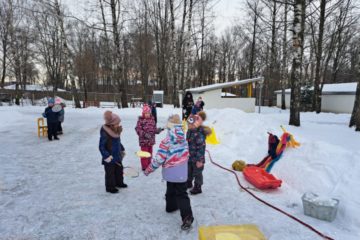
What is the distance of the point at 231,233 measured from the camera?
10.0ft

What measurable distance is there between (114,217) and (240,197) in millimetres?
2201

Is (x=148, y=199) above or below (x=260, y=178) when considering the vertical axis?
below

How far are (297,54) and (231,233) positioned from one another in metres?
9.76

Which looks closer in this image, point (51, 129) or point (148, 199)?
point (148, 199)

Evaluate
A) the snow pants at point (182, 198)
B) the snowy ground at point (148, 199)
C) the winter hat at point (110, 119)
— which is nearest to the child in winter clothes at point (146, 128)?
the snowy ground at point (148, 199)

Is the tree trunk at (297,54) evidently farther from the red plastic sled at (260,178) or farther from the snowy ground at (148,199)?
the red plastic sled at (260,178)

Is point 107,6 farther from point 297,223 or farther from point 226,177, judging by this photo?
point 297,223

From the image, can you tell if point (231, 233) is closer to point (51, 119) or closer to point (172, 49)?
point (51, 119)

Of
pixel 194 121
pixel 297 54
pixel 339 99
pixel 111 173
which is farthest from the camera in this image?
pixel 339 99

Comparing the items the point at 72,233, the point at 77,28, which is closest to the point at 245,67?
the point at 77,28

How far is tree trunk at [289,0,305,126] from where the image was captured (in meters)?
10.4

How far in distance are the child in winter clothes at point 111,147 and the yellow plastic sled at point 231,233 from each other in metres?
2.10

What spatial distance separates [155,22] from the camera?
111ft

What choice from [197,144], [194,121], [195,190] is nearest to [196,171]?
[195,190]
